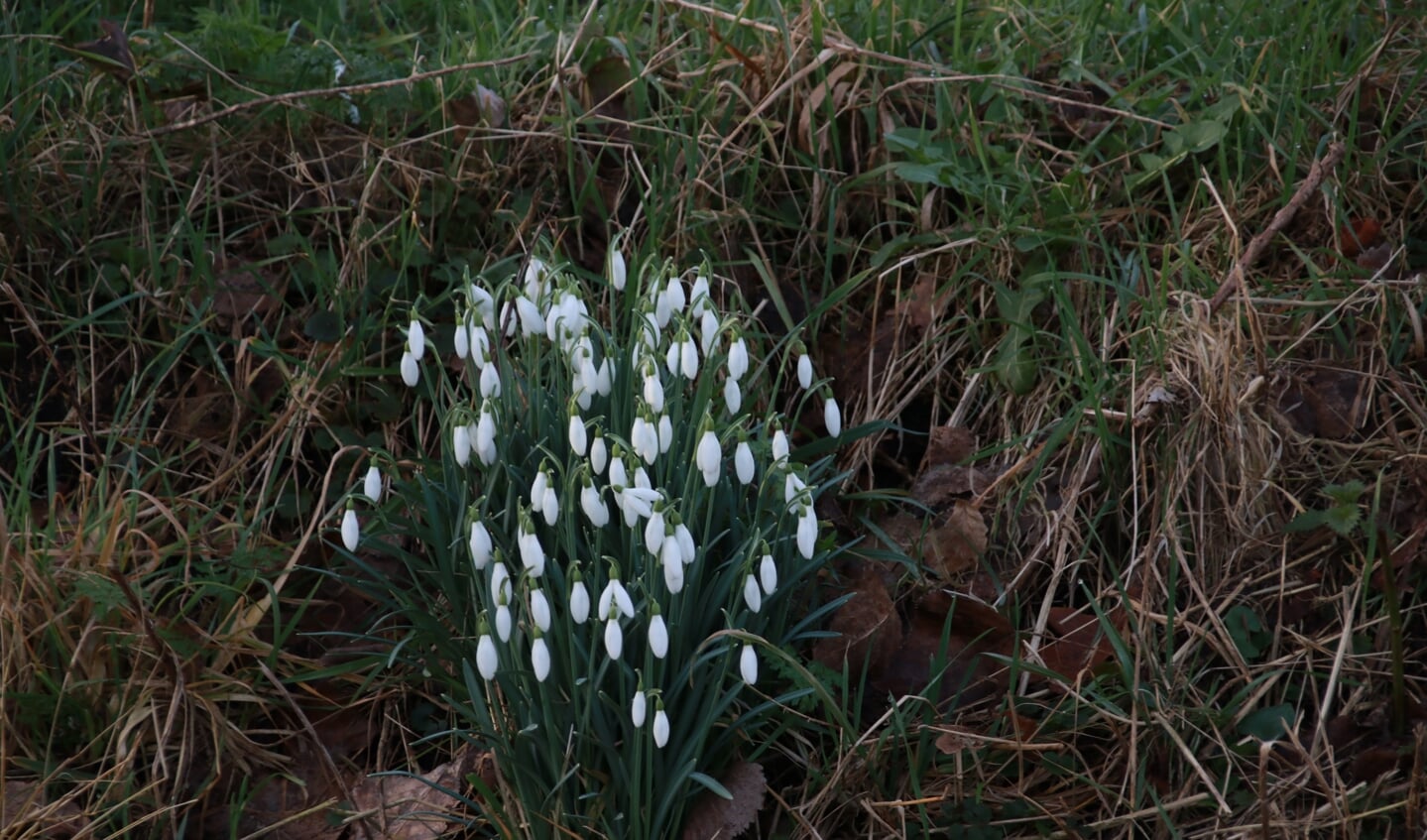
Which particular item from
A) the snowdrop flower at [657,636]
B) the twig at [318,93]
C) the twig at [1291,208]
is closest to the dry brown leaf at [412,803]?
the snowdrop flower at [657,636]

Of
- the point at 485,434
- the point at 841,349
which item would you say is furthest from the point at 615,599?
the point at 841,349

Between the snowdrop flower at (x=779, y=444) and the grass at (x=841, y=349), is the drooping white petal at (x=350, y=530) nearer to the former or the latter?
the grass at (x=841, y=349)

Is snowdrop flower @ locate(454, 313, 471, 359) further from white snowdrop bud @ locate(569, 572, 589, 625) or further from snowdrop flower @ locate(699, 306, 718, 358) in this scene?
white snowdrop bud @ locate(569, 572, 589, 625)

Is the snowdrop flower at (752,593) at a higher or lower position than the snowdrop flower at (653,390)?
lower

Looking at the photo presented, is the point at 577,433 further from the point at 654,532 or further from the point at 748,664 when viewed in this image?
the point at 748,664

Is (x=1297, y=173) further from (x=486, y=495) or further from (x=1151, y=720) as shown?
(x=486, y=495)

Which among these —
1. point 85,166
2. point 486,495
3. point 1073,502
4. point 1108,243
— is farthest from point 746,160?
point 85,166
